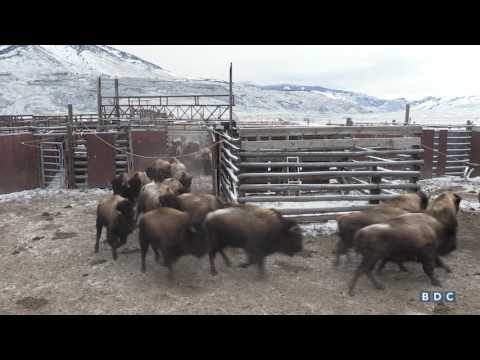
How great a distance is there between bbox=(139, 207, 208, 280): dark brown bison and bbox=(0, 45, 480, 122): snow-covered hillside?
227 feet

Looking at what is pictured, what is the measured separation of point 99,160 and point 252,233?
8.46m

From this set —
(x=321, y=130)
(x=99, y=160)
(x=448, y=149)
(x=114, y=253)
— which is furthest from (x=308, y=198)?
(x=448, y=149)

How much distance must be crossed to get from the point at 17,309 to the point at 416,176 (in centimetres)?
794

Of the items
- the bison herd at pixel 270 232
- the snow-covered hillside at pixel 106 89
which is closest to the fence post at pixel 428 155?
the bison herd at pixel 270 232

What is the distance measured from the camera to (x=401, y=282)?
19.1ft

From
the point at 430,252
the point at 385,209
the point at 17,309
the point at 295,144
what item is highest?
the point at 295,144

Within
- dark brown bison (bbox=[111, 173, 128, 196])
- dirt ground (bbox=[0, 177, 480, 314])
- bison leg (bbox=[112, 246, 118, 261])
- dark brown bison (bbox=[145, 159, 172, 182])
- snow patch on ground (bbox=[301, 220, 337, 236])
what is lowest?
dirt ground (bbox=[0, 177, 480, 314])

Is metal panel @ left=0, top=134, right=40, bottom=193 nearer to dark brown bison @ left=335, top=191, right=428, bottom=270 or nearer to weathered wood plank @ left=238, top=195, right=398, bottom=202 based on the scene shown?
weathered wood plank @ left=238, top=195, right=398, bottom=202

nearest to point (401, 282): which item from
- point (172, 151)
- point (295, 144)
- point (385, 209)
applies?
point (385, 209)

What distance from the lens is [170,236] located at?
19.7ft

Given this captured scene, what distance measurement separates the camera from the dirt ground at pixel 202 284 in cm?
508

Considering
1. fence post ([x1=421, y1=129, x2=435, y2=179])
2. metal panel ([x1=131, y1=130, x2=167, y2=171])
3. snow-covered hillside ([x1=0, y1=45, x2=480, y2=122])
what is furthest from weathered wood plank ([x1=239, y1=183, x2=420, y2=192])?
snow-covered hillside ([x1=0, y1=45, x2=480, y2=122])

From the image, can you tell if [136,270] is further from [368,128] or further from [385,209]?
[368,128]

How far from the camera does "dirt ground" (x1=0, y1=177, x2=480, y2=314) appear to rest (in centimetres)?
508
